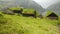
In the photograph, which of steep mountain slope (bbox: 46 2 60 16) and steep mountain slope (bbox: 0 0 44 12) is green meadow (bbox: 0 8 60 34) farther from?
steep mountain slope (bbox: 46 2 60 16)

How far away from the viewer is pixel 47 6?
45.3 ft

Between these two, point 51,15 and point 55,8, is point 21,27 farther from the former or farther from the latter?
point 55,8

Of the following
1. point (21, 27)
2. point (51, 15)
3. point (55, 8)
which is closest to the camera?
point (21, 27)

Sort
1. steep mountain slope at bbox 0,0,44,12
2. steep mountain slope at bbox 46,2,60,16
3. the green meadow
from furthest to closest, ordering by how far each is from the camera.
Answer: steep mountain slope at bbox 46,2,60,16
steep mountain slope at bbox 0,0,44,12
the green meadow

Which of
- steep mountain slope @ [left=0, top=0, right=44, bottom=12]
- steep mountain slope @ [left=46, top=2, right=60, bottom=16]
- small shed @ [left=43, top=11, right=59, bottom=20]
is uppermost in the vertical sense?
steep mountain slope @ [left=0, top=0, right=44, bottom=12]

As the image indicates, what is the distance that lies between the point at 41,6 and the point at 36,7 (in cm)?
56

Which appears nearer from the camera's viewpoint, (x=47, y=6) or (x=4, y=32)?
(x=4, y=32)

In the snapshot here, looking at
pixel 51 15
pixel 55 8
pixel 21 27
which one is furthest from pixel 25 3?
pixel 21 27

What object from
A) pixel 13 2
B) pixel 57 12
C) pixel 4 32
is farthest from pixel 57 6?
pixel 4 32

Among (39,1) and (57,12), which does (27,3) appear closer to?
(39,1)

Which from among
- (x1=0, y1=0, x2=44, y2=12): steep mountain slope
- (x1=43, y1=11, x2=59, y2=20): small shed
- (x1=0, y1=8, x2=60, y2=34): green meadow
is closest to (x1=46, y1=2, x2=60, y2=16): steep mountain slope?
(x1=43, y1=11, x2=59, y2=20): small shed

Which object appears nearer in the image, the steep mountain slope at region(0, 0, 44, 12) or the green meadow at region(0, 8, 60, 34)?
the green meadow at region(0, 8, 60, 34)

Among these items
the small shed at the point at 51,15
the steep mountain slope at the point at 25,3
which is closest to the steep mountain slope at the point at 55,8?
the small shed at the point at 51,15

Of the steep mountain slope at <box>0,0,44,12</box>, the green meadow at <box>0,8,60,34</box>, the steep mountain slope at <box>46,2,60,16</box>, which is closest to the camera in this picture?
the green meadow at <box>0,8,60,34</box>
